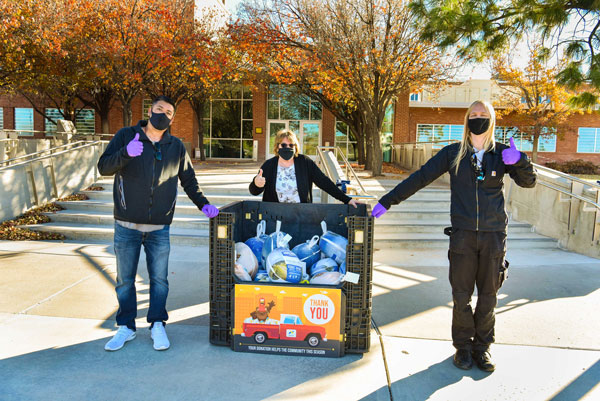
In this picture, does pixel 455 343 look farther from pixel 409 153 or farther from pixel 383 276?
pixel 409 153

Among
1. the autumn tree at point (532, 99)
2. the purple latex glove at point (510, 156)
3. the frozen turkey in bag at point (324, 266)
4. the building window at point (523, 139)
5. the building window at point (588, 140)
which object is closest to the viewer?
the purple latex glove at point (510, 156)

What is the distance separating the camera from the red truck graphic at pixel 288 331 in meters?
3.39

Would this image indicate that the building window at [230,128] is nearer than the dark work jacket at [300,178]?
No

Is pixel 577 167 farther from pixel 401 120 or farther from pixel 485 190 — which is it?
pixel 485 190

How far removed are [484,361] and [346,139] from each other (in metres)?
23.8

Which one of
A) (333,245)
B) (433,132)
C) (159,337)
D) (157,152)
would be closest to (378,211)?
(333,245)

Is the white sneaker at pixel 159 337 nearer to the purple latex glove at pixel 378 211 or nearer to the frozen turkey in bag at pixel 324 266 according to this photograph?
the frozen turkey in bag at pixel 324 266

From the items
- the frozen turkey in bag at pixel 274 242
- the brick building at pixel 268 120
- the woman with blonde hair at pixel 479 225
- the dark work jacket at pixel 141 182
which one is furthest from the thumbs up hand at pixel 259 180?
the brick building at pixel 268 120

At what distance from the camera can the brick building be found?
26141 mm

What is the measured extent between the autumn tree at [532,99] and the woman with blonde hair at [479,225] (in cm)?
2147

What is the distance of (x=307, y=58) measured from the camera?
14.7m

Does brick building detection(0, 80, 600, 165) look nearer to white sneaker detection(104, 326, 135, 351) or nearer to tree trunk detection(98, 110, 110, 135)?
tree trunk detection(98, 110, 110, 135)

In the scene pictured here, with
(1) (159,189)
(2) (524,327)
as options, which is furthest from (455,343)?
(1) (159,189)

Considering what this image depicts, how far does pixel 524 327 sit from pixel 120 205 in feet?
12.2
